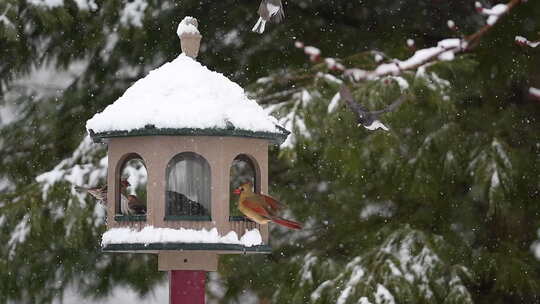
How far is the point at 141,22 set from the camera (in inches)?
314

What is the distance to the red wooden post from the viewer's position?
4.33m

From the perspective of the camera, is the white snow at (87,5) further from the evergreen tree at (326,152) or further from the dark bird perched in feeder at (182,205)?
the dark bird perched in feeder at (182,205)

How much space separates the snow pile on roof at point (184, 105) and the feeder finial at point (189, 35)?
0.13 ft

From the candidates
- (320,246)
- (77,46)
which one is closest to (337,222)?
(320,246)

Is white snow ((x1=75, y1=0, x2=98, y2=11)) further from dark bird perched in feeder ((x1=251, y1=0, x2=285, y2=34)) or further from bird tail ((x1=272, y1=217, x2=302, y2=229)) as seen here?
bird tail ((x1=272, y1=217, x2=302, y2=229))

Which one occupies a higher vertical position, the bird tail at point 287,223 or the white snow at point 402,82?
the white snow at point 402,82

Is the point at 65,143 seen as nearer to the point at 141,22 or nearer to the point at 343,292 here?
the point at 141,22

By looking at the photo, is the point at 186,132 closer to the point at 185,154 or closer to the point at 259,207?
the point at 185,154

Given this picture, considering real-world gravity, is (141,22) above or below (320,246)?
above

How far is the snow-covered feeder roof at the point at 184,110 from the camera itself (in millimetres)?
4266

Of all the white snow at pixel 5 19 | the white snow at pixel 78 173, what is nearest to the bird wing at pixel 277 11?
the white snow at pixel 78 173

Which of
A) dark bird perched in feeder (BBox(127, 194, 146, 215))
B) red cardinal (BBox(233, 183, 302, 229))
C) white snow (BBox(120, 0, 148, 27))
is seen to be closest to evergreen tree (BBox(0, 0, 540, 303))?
white snow (BBox(120, 0, 148, 27))

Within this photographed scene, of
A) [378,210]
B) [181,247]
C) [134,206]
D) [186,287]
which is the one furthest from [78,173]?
[181,247]

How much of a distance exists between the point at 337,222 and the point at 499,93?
1428 millimetres
